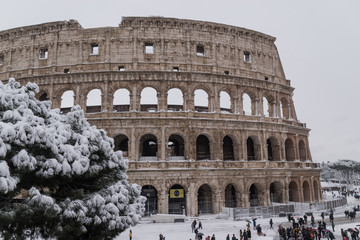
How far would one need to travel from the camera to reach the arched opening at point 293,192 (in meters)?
25.9

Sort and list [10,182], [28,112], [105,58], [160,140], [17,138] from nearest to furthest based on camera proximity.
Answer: [10,182]
[17,138]
[28,112]
[160,140]
[105,58]

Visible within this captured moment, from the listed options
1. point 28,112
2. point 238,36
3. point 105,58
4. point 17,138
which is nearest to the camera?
point 17,138

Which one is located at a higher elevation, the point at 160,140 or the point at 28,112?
the point at 160,140

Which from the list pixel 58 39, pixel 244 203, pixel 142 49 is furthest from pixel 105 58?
pixel 244 203

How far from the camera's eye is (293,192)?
86.7ft

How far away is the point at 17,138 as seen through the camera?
23.7 ft

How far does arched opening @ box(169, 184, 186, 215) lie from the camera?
859 inches

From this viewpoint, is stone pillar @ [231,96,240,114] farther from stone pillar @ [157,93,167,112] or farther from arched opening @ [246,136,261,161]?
stone pillar @ [157,93,167,112]

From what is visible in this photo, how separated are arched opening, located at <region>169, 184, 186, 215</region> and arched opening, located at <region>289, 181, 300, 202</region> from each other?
11221 mm

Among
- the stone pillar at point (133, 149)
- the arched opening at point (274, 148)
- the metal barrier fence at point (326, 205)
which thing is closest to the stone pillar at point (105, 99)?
the stone pillar at point (133, 149)

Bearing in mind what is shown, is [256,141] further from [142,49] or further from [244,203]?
[142,49]

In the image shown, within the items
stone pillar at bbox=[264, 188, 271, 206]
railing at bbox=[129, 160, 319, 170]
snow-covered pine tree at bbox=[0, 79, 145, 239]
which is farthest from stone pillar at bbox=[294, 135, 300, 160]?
snow-covered pine tree at bbox=[0, 79, 145, 239]

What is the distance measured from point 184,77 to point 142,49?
14.5ft

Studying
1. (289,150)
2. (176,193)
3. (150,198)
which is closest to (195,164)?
(176,193)
